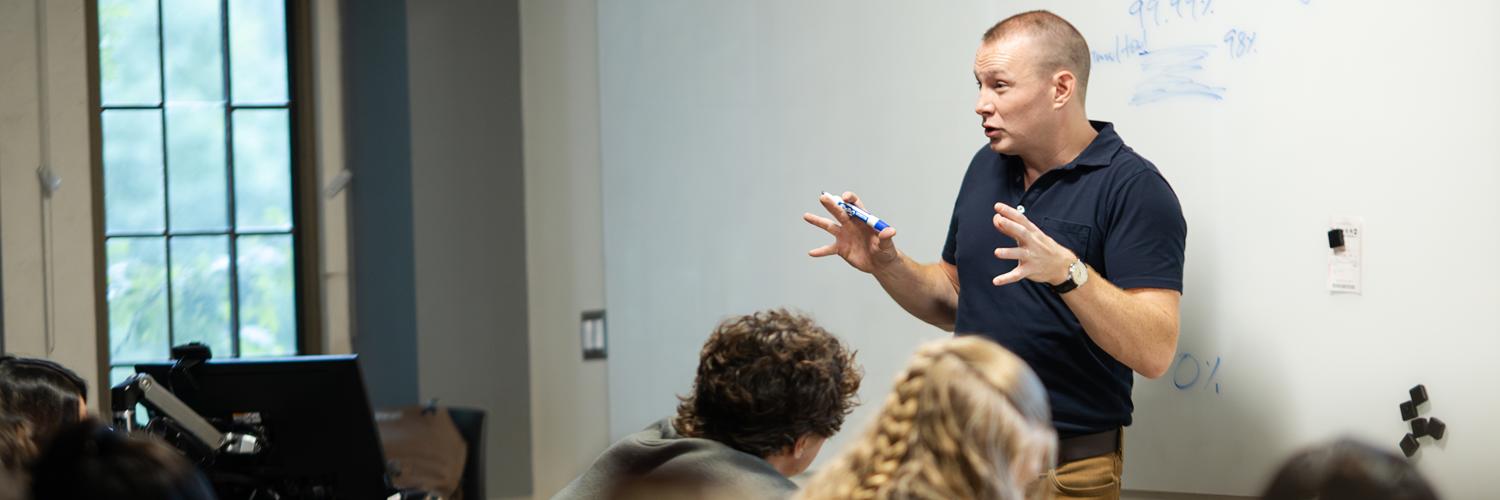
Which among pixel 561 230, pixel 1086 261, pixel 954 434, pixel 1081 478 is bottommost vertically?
pixel 1081 478

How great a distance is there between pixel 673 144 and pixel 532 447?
1.07 m

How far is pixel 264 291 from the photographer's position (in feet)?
10.6

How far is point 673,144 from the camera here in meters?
2.71

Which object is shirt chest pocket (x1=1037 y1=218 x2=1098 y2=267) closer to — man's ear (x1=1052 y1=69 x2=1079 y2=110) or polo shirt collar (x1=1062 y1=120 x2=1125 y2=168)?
polo shirt collar (x1=1062 y1=120 x2=1125 y2=168)

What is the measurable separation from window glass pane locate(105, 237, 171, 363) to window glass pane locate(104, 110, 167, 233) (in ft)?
0.22

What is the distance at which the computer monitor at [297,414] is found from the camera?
1.78m

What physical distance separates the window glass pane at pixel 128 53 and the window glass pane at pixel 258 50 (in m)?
0.24

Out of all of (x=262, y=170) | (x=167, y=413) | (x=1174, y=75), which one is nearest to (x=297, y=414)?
(x=167, y=413)

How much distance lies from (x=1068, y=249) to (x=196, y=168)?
287 centimetres

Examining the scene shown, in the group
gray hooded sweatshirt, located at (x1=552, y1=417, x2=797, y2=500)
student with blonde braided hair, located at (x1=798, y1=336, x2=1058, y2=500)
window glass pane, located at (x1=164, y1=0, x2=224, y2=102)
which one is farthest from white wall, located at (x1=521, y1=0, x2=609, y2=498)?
student with blonde braided hair, located at (x1=798, y1=336, x2=1058, y2=500)

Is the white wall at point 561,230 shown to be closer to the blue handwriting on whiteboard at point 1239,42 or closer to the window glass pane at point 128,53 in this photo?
the window glass pane at point 128,53

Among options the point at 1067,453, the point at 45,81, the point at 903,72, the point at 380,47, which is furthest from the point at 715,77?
the point at 45,81

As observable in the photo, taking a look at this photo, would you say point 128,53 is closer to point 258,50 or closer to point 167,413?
point 258,50

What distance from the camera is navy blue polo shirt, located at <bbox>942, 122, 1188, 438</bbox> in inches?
65.9
